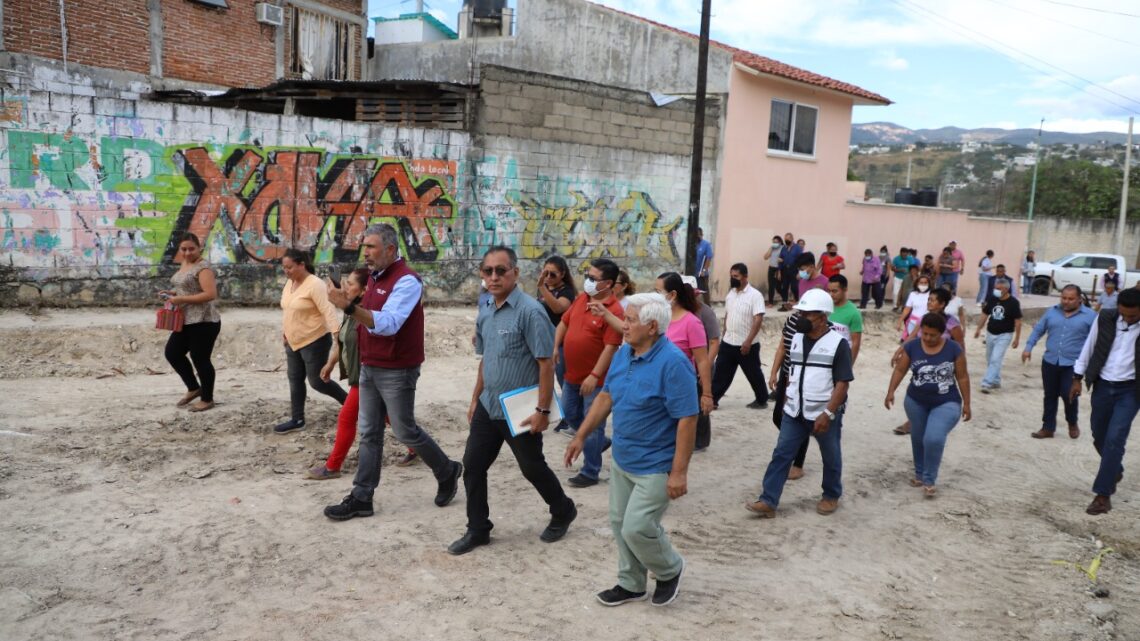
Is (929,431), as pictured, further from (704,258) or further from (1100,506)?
(704,258)

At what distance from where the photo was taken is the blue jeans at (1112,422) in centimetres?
669

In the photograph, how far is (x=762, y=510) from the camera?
20.3ft

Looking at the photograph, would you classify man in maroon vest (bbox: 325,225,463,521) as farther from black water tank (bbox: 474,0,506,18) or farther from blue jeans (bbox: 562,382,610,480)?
black water tank (bbox: 474,0,506,18)

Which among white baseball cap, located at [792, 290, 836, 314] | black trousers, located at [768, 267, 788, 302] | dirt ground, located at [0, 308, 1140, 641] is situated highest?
white baseball cap, located at [792, 290, 836, 314]

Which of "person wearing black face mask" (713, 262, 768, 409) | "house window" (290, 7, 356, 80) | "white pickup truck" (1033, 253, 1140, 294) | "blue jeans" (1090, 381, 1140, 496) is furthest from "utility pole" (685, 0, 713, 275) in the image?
"white pickup truck" (1033, 253, 1140, 294)

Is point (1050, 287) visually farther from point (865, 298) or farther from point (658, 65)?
point (658, 65)

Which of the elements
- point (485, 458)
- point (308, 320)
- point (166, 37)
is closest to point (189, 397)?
point (308, 320)

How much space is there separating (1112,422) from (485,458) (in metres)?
5.07

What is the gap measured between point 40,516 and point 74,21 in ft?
47.6

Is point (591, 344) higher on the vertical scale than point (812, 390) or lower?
higher

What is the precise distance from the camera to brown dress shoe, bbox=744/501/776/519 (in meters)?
6.19

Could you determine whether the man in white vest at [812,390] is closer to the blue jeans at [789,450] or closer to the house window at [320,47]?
the blue jeans at [789,450]

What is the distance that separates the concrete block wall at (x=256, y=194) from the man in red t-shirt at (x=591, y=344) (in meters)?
6.87

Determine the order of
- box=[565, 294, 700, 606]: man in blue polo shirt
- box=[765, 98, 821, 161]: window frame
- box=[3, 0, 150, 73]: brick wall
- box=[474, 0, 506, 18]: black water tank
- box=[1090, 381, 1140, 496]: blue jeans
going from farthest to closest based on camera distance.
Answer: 1. box=[474, 0, 506, 18]: black water tank
2. box=[765, 98, 821, 161]: window frame
3. box=[3, 0, 150, 73]: brick wall
4. box=[1090, 381, 1140, 496]: blue jeans
5. box=[565, 294, 700, 606]: man in blue polo shirt
